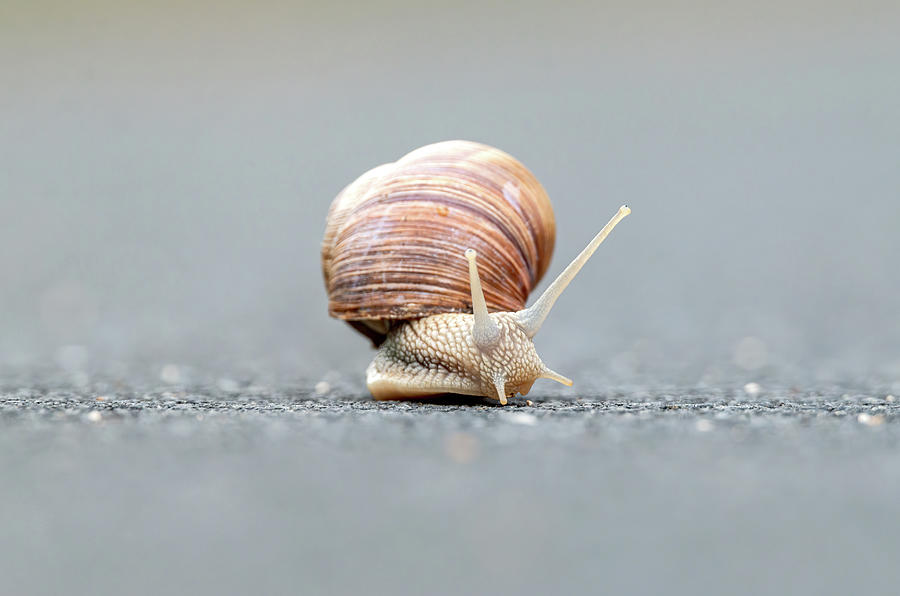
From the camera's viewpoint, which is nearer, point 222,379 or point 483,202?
point 483,202

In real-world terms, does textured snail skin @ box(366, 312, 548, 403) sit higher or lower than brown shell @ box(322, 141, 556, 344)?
lower

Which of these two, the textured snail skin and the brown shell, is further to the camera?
the brown shell

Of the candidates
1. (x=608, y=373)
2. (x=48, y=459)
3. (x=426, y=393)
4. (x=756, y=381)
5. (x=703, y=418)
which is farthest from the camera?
(x=608, y=373)

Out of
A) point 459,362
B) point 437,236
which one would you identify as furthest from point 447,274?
point 459,362

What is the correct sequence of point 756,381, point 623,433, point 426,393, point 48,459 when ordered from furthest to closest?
point 756,381 → point 426,393 → point 623,433 → point 48,459

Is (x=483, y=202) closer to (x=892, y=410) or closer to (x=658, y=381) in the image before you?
(x=658, y=381)

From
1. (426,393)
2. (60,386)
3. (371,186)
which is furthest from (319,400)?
(60,386)
